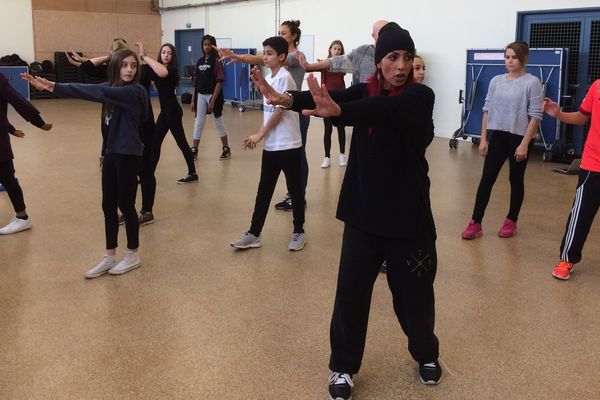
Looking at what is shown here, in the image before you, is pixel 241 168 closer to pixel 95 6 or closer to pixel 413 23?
pixel 413 23

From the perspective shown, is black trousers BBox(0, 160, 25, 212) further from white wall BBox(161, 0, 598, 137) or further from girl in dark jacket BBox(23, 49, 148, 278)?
white wall BBox(161, 0, 598, 137)

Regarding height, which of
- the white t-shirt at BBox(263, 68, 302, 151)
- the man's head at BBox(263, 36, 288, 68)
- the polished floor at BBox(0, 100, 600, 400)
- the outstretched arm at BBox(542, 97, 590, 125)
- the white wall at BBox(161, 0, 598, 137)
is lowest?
the polished floor at BBox(0, 100, 600, 400)

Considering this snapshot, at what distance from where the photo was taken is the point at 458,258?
4.14 m

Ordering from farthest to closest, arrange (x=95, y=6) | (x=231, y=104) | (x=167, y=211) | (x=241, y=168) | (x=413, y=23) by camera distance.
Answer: (x=95, y=6), (x=231, y=104), (x=413, y=23), (x=241, y=168), (x=167, y=211)

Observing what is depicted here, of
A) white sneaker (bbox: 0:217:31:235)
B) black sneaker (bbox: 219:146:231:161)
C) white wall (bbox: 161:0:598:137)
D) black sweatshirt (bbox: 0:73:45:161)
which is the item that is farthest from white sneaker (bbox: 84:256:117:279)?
white wall (bbox: 161:0:598:137)

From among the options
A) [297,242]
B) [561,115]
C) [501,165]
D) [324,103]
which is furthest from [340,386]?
[501,165]

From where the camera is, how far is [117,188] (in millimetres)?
3676

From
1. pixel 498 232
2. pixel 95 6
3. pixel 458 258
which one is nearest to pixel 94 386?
pixel 458 258

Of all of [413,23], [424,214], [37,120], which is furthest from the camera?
[413,23]

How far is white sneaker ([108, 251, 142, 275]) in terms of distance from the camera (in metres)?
3.79

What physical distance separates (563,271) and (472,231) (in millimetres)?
896

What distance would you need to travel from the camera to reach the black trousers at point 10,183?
4.55 metres

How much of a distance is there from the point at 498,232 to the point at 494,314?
64.0 inches

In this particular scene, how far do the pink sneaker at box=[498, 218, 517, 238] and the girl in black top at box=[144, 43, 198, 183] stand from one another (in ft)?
9.86
